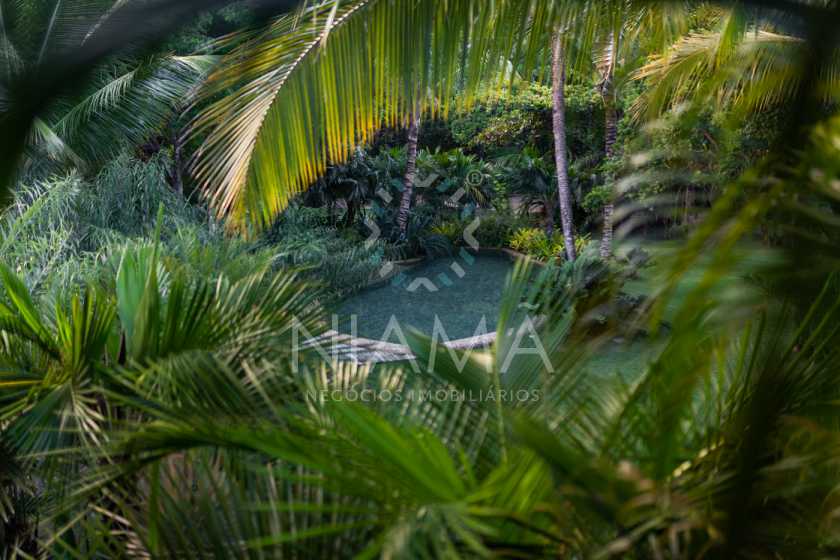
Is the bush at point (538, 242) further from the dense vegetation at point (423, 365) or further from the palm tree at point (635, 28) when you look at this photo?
the dense vegetation at point (423, 365)

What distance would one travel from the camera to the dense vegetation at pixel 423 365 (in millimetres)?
978

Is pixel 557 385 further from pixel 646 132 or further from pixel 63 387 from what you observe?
pixel 63 387

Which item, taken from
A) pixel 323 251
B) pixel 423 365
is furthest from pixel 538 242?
pixel 423 365

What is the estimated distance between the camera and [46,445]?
2.06 m

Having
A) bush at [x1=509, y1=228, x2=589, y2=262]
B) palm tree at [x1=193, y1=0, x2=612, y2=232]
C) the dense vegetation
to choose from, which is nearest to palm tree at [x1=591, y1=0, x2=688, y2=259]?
the dense vegetation

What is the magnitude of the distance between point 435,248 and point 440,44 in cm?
1035

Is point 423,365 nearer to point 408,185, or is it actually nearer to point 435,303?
point 435,303

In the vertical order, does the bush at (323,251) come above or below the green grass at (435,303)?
above

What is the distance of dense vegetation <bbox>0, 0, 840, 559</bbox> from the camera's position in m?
0.98

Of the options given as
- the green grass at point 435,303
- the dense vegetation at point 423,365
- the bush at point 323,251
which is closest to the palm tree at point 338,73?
the dense vegetation at point 423,365

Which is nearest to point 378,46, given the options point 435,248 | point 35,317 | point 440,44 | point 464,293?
point 440,44

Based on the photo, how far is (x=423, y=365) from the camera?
1797 millimetres

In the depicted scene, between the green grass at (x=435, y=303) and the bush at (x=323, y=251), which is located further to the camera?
the bush at (x=323, y=251)

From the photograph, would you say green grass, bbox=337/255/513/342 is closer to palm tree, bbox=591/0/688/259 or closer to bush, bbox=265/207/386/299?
bush, bbox=265/207/386/299
